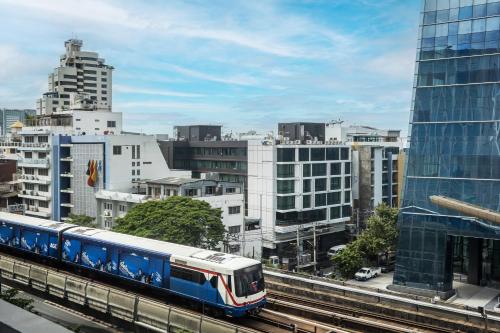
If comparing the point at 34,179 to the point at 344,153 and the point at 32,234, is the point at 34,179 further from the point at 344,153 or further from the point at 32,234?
the point at 32,234

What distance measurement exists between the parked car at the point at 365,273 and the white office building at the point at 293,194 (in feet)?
28.3

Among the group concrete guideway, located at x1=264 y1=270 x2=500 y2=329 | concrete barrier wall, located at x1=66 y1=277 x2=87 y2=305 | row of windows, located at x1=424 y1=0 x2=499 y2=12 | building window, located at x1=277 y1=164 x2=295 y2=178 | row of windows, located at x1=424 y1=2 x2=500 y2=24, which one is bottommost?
concrete guideway, located at x1=264 y1=270 x2=500 y2=329

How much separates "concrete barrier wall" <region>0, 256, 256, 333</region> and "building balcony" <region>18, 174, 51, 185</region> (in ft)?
150

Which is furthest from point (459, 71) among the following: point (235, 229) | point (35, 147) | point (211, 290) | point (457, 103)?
point (35, 147)

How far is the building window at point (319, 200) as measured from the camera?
61056 mm

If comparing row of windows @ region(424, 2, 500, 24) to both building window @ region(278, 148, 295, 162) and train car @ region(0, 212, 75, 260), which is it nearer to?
building window @ region(278, 148, 295, 162)

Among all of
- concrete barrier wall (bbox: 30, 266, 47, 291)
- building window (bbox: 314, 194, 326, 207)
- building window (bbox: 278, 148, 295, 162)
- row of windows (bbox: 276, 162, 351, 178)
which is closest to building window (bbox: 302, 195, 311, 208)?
building window (bbox: 314, 194, 326, 207)

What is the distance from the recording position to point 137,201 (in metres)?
53.1

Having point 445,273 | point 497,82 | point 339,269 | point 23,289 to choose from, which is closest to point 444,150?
point 497,82

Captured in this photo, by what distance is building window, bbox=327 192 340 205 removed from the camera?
63.0m

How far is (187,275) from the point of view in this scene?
18656 millimetres

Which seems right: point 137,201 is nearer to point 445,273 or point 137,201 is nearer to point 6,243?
point 6,243

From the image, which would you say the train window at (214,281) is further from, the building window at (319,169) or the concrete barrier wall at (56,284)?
the building window at (319,169)

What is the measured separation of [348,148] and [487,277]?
27.0 metres
